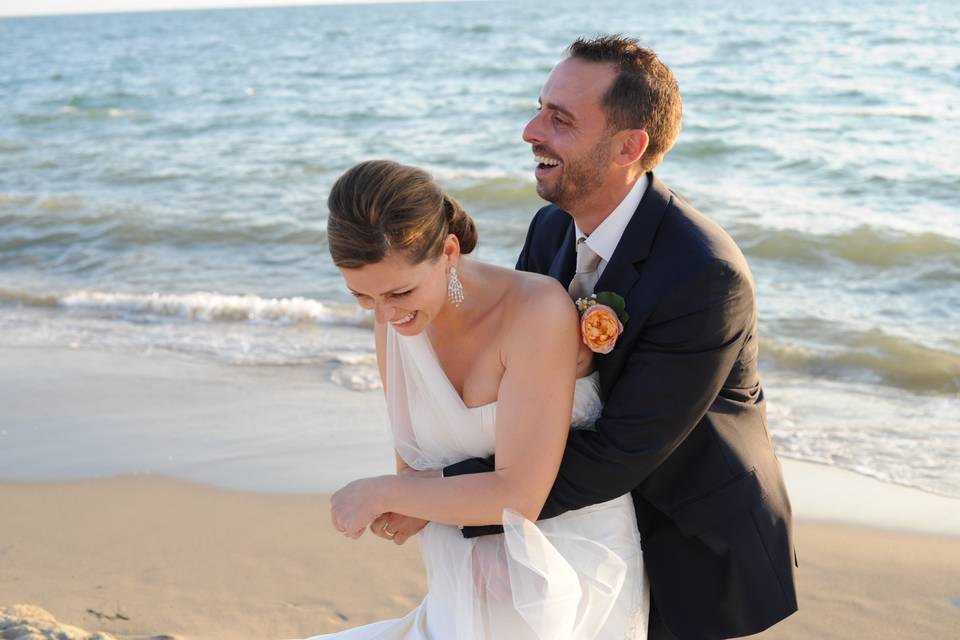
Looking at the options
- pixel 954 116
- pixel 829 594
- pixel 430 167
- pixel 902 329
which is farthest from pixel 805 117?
pixel 829 594

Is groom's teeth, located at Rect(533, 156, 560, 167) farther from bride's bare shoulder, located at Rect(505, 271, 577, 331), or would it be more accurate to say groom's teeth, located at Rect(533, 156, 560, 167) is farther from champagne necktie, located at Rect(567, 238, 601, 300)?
bride's bare shoulder, located at Rect(505, 271, 577, 331)

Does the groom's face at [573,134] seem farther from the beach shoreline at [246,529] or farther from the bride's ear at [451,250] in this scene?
the beach shoreline at [246,529]

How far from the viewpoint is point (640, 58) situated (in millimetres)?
2941

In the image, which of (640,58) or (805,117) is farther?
(805,117)

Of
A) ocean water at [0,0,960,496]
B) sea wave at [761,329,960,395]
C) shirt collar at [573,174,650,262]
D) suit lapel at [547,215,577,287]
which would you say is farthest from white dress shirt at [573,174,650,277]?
sea wave at [761,329,960,395]

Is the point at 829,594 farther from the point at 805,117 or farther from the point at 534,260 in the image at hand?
the point at 805,117

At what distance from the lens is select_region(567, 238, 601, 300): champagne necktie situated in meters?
3.00

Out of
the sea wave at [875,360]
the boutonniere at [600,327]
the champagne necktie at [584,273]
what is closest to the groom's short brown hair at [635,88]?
the champagne necktie at [584,273]

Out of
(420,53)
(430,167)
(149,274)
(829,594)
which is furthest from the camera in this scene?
(420,53)

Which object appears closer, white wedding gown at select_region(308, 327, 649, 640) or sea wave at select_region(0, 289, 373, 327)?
white wedding gown at select_region(308, 327, 649, 640)

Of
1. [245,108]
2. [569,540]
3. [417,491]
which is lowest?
[245,108]

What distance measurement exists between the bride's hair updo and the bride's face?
0.03 m

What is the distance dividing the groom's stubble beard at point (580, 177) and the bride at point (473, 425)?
357mm

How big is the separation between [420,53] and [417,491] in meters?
30.6
